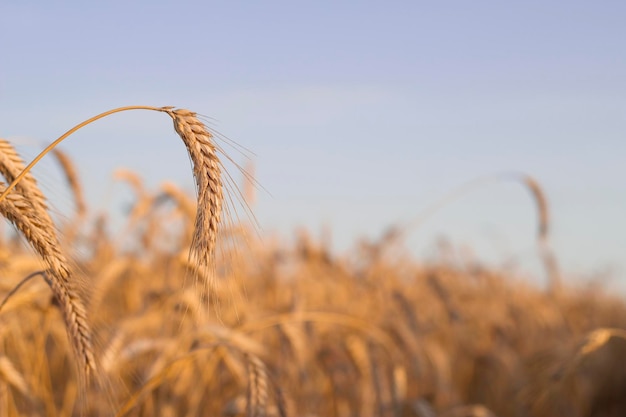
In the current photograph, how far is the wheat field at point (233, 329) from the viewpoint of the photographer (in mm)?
1387

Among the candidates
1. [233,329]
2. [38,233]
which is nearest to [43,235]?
[38,233]

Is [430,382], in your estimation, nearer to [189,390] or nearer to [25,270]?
[189,390]

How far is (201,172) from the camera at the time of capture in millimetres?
1197

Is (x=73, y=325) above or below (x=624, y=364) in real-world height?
above

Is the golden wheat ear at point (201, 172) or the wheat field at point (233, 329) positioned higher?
the golden wheat ear at point (201, 172)

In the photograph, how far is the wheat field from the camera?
4.55ft

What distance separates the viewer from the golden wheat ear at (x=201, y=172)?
1.15 meters

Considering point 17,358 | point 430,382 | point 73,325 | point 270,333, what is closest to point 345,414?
point 270,333

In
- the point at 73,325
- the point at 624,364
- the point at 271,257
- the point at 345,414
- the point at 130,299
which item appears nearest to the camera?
the point at 73,325

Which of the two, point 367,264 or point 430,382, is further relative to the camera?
point 367,264

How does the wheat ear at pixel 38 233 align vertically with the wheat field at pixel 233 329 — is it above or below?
above

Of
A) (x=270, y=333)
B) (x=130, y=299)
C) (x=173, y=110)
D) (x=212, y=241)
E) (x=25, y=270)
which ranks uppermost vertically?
(x=173, y=110)

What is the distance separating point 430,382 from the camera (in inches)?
185

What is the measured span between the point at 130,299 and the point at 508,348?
2339mm
